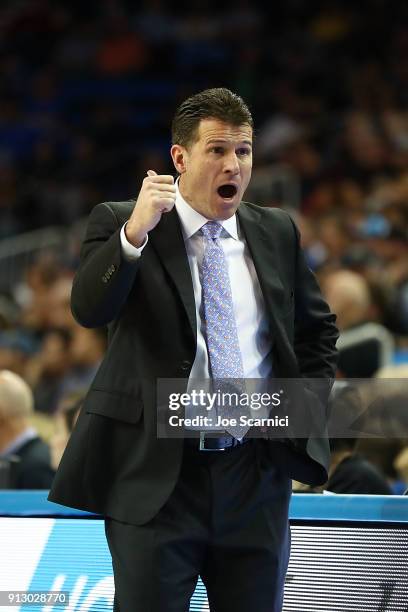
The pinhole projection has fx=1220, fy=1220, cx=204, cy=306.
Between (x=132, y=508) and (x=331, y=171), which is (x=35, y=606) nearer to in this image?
(x=132, y=508)

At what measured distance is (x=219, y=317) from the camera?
3.01 m

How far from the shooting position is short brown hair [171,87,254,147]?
298 centimetres


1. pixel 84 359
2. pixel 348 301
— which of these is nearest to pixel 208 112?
pixel 348 301

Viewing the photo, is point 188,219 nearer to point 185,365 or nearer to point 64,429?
point 185,365

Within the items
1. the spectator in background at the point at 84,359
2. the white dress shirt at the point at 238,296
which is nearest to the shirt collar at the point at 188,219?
the white dress shirt at the point at 238,296

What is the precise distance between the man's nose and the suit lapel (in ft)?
0.77

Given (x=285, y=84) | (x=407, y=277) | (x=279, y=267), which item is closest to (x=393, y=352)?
(x=407, y=277)

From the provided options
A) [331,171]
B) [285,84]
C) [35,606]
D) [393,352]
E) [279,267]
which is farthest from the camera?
[285,84]

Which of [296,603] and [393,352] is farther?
[393,352]

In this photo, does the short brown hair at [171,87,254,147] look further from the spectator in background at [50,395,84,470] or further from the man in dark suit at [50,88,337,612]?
the spectator in background at [50,395,84,470]

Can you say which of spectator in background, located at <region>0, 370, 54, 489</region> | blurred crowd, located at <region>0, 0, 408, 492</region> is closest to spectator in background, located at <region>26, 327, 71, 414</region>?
blurred crowd, located at <region>0, 0, 408, 492</region>

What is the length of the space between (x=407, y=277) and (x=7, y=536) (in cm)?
496

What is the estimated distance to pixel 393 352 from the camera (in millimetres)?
7961

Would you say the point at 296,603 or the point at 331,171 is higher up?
the point at 331,171
